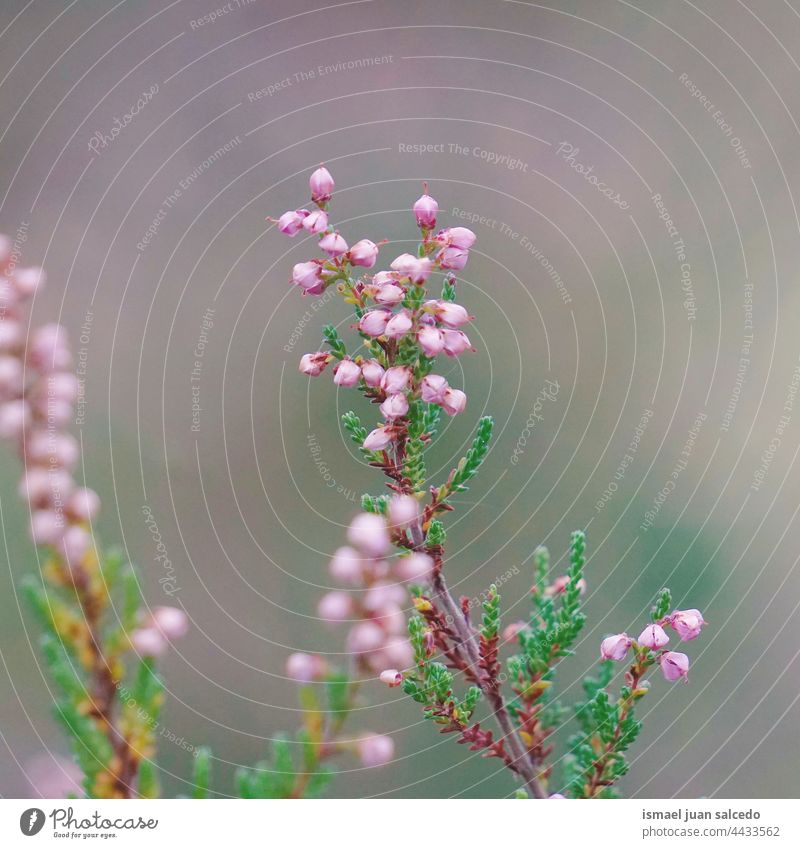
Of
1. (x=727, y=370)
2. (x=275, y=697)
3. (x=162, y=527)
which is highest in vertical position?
(x=727, y=370)

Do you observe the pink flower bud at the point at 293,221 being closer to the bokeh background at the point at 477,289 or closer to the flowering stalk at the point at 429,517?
the flowering stalk at the point at 429,517

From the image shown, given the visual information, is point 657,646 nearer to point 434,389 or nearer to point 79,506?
point 434,389

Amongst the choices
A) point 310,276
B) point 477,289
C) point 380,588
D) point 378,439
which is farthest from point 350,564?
point 477,289

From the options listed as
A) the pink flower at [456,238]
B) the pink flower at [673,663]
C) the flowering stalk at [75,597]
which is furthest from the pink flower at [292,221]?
the pink flower at [673,663]

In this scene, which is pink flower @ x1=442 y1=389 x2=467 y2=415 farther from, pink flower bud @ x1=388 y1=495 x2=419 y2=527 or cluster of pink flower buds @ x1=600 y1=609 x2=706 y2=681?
cluster of pink flower buds @ x1=600 y1=609 x2=706 y2=681

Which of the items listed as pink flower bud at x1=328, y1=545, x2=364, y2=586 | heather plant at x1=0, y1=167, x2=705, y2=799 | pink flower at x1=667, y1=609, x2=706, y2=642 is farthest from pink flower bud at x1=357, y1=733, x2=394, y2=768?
pink flower at x1=667, y1=609, x2=706, y2=642
